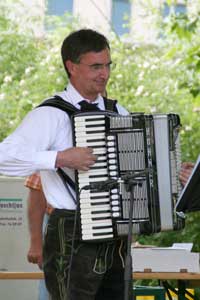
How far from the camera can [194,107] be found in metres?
8.71

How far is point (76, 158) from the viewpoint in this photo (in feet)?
12.0

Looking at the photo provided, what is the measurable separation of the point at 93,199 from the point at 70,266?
11.1 inches

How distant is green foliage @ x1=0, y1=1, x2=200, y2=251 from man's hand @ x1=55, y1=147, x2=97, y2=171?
15.2ft

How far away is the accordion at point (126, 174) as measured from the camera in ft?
12.2

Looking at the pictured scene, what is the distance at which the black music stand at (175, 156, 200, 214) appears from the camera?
3.50 meters

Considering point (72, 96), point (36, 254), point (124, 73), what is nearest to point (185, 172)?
point (72, 96)

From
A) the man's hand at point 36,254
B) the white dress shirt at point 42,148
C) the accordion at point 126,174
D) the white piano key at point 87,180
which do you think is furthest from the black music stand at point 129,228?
the man's hand at point 36,254

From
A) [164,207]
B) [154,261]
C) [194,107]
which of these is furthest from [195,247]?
[164,207]

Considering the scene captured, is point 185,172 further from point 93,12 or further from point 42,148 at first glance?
point 93,12

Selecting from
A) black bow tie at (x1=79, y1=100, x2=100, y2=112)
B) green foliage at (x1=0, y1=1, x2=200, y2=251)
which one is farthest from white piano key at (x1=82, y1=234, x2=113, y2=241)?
green foliage at (x1=0, y1=1, x2=200, y2=251)

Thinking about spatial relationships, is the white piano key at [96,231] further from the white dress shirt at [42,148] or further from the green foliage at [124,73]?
the green foliage at [124,73]

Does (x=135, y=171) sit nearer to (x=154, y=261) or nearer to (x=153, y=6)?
(x=154, y=261)

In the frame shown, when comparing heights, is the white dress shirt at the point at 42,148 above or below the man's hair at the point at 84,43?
below

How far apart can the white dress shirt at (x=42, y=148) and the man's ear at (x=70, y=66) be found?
0.21 m
